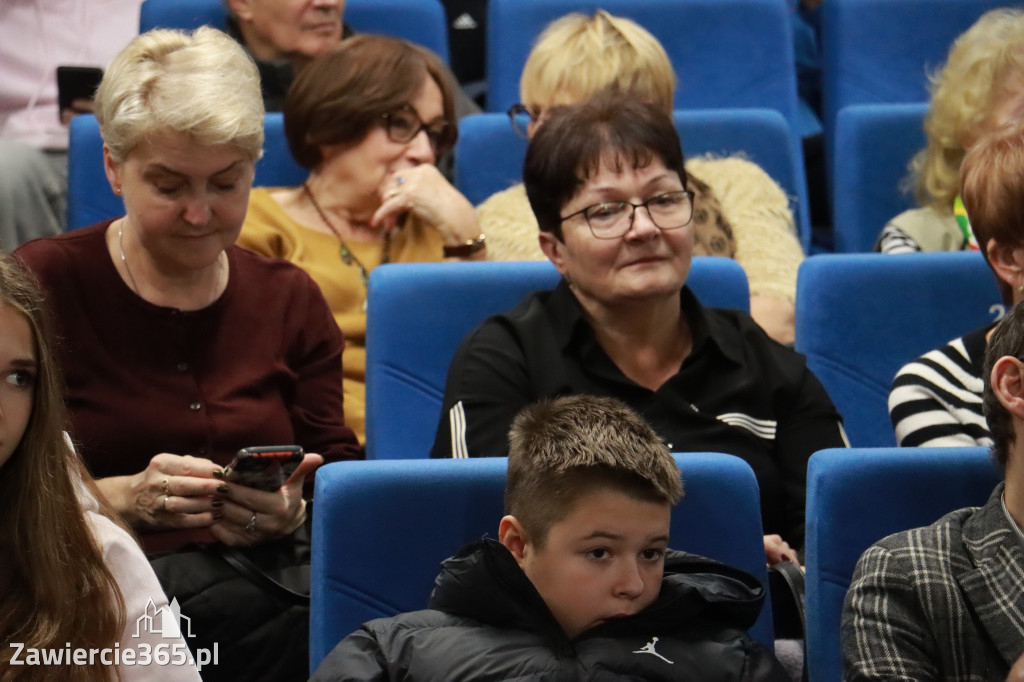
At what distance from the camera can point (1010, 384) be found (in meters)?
1.49

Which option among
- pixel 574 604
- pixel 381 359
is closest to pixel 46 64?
pixel 381 359

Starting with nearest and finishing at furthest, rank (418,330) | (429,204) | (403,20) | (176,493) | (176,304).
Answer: (176,493)
(176,304)
(418,330)
(429,204)
(403,20)

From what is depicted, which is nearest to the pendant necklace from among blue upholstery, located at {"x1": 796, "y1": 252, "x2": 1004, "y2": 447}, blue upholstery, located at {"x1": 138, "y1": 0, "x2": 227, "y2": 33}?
blue upholstery, located at {"x1": 138, "y1": 0, "x2": 227, "y2": 33}

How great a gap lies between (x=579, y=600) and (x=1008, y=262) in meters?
0.83

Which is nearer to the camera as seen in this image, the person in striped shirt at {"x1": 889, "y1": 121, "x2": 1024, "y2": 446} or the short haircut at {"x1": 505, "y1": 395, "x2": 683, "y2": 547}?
the short haircut at {"x1": 505, "y1": 395, "x2": 683, "y2": 547}

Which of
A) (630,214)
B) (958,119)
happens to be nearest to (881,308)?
(630,214)

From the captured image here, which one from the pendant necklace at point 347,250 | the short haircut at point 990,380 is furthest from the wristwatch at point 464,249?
the short haircut at point 990,380

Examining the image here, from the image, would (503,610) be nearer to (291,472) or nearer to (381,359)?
(291,472)

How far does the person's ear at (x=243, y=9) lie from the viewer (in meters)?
3.03

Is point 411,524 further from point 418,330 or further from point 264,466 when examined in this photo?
point 418,330

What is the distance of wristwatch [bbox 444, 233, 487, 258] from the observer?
8.50ft

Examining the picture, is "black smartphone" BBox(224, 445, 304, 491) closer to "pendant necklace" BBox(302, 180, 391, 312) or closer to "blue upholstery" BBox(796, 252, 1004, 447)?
"pendant necklace" BBox(302, 180, 391, 312)

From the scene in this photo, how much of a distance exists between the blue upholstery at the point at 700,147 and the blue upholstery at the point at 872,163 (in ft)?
0.32

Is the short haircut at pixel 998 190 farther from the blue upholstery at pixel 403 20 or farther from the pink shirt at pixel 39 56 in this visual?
the pink shirt at pixel 39 56
